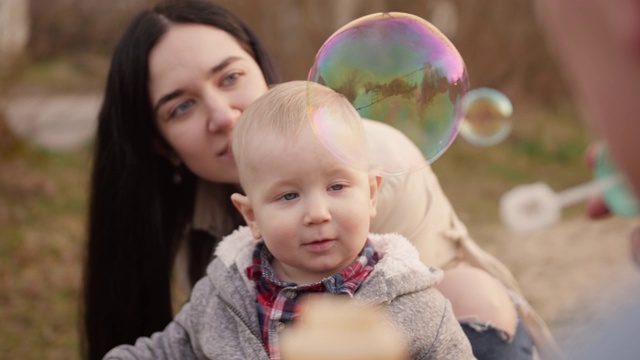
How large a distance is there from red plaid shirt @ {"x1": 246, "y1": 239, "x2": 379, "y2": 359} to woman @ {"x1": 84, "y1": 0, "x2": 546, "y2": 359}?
1.59 ft

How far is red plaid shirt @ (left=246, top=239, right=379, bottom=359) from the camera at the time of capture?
197 centimetres

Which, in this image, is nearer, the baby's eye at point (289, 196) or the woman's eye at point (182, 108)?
the baby's eye at point (289, 196)

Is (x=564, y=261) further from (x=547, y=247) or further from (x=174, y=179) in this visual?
(x=174, y=179)

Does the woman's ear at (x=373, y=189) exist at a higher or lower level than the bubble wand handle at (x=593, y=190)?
higher

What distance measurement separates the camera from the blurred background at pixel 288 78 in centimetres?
516

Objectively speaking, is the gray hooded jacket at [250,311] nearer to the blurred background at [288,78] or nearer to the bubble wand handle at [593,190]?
the bubble wand handle at [593,190]

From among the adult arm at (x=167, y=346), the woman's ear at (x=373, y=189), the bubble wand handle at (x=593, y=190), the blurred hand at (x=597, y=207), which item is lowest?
the adult arm at (x=167, y=346)

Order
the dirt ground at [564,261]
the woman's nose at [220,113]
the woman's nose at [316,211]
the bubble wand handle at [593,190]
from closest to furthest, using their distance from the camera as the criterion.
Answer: the bubble wand handle at [593,190] < the woman's nose at [316,211] < the woman's nose at [220,113] < the dirt ground at [564,261]

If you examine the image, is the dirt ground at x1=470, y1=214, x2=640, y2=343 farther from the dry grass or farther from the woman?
the dry grass

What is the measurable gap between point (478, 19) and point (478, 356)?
23.5 ft

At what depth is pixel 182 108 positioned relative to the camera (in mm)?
2652

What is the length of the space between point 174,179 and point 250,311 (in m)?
0.92

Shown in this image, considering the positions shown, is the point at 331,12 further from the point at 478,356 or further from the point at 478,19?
the point at 478,356

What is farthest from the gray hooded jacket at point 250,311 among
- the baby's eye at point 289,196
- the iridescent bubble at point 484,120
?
the iridescent bubble at point 484,120
